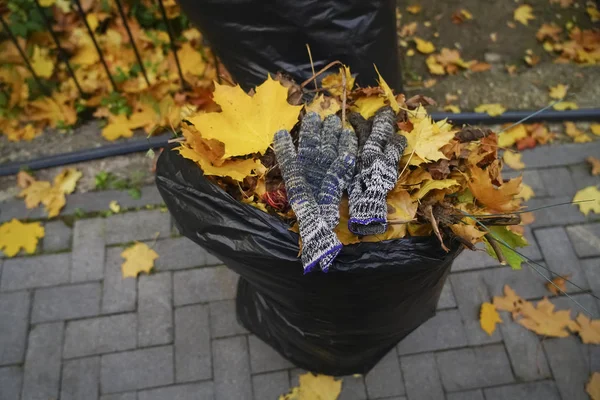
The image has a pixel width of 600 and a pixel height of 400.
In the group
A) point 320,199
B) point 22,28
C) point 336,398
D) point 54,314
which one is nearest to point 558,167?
point 336,398

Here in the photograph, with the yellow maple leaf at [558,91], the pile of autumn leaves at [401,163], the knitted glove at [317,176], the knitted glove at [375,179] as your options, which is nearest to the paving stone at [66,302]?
the pile of autumn leaves at [401,163]

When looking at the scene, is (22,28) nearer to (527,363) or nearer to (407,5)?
(407,5)

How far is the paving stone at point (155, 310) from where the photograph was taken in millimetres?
2127

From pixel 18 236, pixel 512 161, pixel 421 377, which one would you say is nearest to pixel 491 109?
pixel 512 161

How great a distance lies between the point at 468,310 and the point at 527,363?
33 cm

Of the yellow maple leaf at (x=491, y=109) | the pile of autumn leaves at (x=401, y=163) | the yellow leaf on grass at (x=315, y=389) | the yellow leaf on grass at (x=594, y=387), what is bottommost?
the yellow leaf on grass at (x=594, y=387)

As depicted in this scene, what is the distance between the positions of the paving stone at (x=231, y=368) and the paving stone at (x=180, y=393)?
44 millimetres

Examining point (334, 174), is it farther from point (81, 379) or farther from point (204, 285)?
point (81, 379)

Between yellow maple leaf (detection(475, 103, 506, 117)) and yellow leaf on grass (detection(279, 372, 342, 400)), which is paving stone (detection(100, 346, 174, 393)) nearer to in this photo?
yellow leaf on grass (detection(279, 372, 342, 400))

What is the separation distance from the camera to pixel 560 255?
2.34 m

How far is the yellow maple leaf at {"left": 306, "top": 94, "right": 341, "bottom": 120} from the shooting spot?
1381mm

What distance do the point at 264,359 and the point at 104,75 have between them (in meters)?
1.91

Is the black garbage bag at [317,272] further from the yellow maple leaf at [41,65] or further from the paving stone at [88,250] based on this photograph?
the yellow maple leaf at [41,65]

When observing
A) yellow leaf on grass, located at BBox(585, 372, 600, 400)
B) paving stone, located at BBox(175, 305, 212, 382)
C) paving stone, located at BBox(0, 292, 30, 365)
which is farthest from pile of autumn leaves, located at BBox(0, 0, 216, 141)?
yellow leaf on grass, located at BBox(585, 372, 600, 400)
